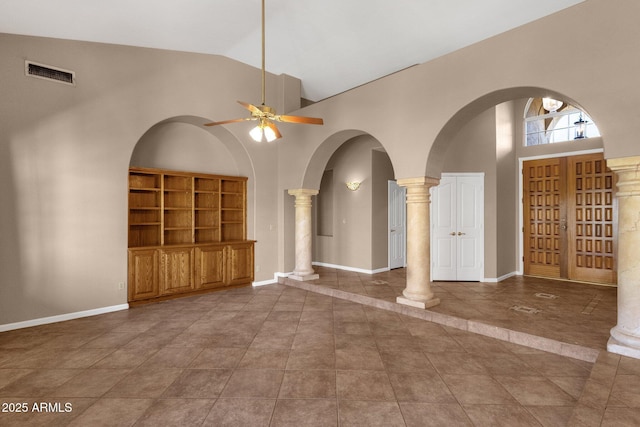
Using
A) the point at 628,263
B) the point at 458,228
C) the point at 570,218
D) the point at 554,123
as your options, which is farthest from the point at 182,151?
the point at 570,218

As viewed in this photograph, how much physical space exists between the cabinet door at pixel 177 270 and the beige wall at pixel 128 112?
0.64 metres

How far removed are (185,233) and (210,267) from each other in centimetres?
83

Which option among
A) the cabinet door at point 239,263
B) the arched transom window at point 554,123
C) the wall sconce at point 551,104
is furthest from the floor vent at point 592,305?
the cabinet door at point 239,263

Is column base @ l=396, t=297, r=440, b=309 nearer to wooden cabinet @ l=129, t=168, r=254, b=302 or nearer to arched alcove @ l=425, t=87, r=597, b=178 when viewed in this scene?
arched alcove @ l=425, t=87, r=597, b=178

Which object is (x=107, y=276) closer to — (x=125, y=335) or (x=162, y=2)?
(x=125, y=335)

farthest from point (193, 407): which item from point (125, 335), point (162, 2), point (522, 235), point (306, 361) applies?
point (522, 235)

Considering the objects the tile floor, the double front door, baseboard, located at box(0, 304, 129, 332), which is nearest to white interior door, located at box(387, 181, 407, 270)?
the double front door

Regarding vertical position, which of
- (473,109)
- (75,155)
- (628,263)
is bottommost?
(628,263)

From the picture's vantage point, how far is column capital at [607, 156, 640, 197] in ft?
10.2

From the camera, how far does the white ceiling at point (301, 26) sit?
4.35 m

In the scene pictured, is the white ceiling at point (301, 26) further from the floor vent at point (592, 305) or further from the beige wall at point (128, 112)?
the floor vent at point (592, 305)

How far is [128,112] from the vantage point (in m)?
5.14

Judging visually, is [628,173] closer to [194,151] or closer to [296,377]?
[296,377]

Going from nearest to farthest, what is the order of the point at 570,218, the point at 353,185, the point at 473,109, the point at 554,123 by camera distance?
the point at 473,109
the point at 570,218
the point at 554,123
the point at 353,185
